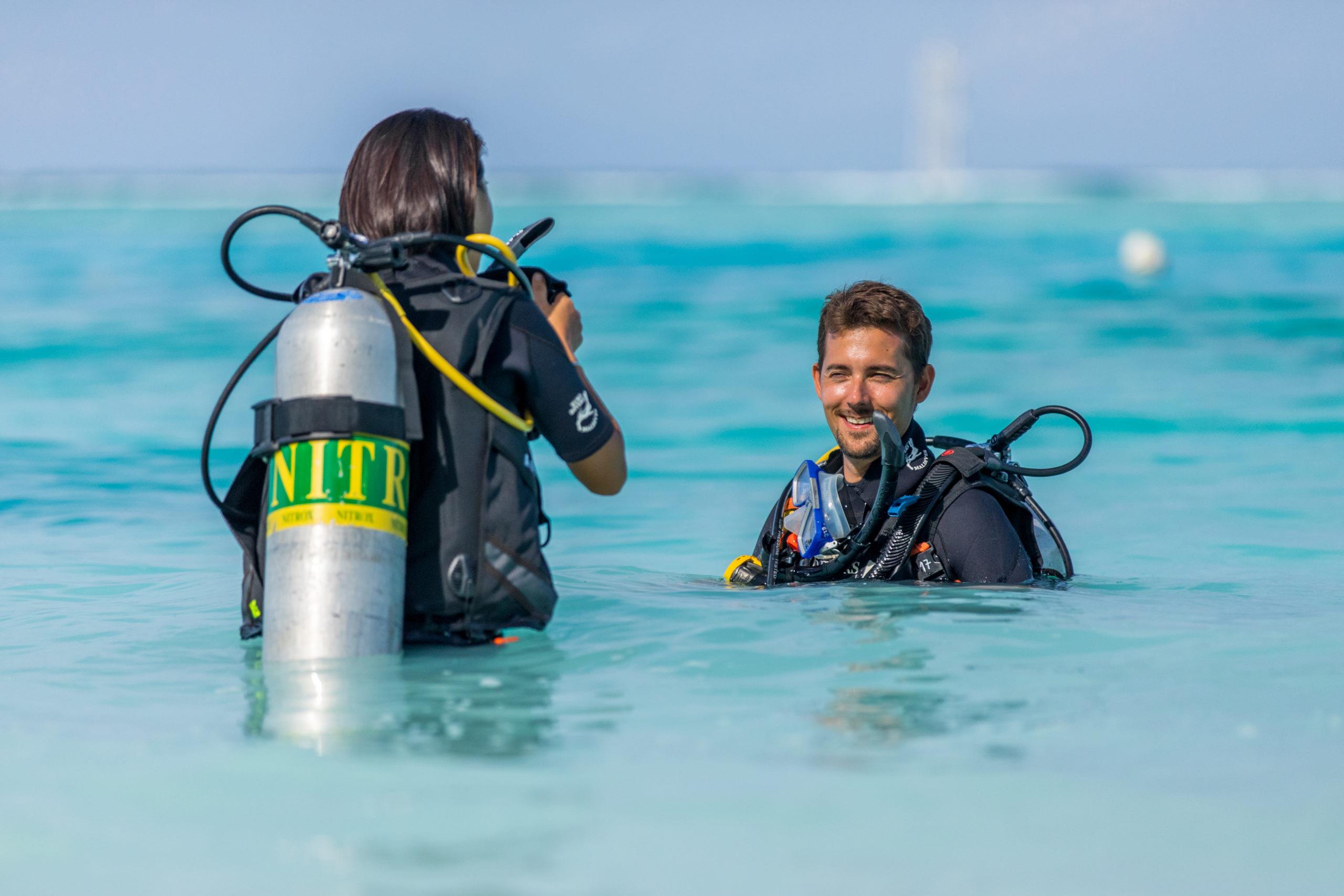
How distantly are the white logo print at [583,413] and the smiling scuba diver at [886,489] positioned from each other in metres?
1.01

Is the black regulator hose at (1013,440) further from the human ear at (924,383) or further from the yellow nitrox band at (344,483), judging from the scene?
the yellow nitrox band at (344,483)

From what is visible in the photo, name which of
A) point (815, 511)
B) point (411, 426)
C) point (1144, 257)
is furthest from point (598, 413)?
point (1144, 257)

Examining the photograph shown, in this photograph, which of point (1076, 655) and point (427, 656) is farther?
point (1076, 655)

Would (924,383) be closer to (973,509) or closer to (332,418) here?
(973,509)

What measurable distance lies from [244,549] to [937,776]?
5.59 feet

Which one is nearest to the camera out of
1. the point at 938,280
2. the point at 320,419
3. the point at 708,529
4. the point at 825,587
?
the point at 320,419

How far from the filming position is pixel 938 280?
23.2m

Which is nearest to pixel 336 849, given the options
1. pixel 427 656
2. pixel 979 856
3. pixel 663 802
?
pixel 663 802

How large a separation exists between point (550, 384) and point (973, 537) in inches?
56.8

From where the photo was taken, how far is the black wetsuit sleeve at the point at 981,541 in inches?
158

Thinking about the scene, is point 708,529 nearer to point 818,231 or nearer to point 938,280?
point 938,280

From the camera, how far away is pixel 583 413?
3252 mm

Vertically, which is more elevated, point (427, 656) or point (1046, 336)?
point (1046, 336)

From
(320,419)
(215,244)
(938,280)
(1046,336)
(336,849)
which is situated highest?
(215,244)
